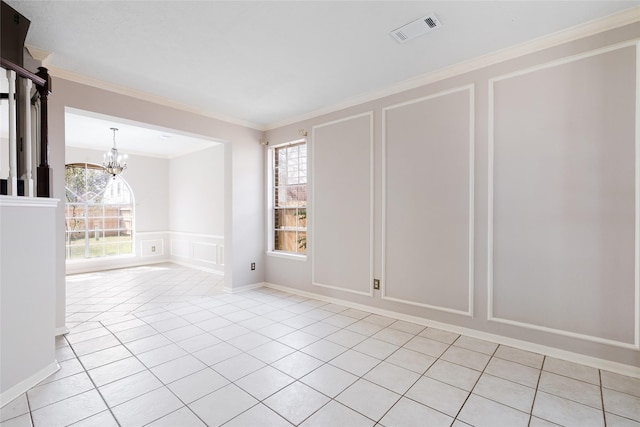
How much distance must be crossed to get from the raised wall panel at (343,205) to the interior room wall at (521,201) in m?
0.11

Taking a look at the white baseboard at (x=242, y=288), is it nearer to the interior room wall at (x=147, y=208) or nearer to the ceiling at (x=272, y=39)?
the ceiling at (x=272, y=39)

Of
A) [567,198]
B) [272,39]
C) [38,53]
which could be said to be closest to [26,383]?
[38,53]

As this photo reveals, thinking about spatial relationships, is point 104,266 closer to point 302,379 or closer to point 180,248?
point 180,248

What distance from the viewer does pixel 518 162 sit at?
2641 mm

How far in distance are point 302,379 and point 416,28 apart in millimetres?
2838

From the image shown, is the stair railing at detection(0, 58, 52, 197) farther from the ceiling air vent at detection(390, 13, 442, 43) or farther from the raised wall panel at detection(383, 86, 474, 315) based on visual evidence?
the raised wall panel at detection(383, 86, 474, 315)

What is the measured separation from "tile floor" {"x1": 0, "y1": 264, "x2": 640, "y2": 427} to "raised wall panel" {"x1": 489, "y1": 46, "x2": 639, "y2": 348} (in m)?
0.44

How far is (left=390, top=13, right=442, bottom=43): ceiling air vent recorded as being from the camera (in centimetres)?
222

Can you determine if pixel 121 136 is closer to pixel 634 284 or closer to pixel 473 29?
pixel 473 29

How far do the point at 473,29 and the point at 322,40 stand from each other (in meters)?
1.22

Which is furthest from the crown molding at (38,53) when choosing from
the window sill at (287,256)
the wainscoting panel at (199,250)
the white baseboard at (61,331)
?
the wainscoting panel at (199,250)

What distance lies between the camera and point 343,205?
3926 mm

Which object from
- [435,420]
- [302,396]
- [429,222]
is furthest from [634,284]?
[302,396]

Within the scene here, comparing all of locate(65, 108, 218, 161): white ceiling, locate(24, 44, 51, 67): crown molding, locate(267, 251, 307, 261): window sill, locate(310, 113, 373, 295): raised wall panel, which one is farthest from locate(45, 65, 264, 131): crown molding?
locate(267, 251, 307, 261): window sill
